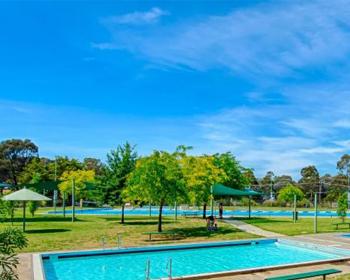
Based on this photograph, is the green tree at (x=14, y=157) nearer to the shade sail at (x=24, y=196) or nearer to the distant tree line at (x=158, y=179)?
the distant tree line at (x=158, y=179)

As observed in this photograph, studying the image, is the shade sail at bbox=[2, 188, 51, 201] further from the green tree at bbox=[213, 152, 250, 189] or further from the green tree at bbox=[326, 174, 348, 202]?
the green tree at bbox=[326, 174, 348, 202]

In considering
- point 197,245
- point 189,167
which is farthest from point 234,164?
point 197,245

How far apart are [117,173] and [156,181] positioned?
7.69 meters

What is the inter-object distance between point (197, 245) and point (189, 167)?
9.80 meters

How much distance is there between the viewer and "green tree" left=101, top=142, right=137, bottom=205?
94.6 ft

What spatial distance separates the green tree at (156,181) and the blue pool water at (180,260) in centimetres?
404

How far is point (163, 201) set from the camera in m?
22.6

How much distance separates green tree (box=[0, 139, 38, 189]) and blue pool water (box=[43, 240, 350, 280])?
6480cm

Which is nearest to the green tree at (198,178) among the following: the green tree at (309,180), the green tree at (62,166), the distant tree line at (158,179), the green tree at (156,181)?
the distant tree line at (158,179)

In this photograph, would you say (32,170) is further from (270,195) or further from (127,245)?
(127,245)

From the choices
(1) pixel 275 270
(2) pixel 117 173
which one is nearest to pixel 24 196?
(2) pixel 117 173

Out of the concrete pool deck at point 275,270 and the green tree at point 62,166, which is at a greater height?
the green tree at point 62,166

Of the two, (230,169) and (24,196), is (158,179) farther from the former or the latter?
(230,169)

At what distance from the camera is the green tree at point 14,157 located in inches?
3110
